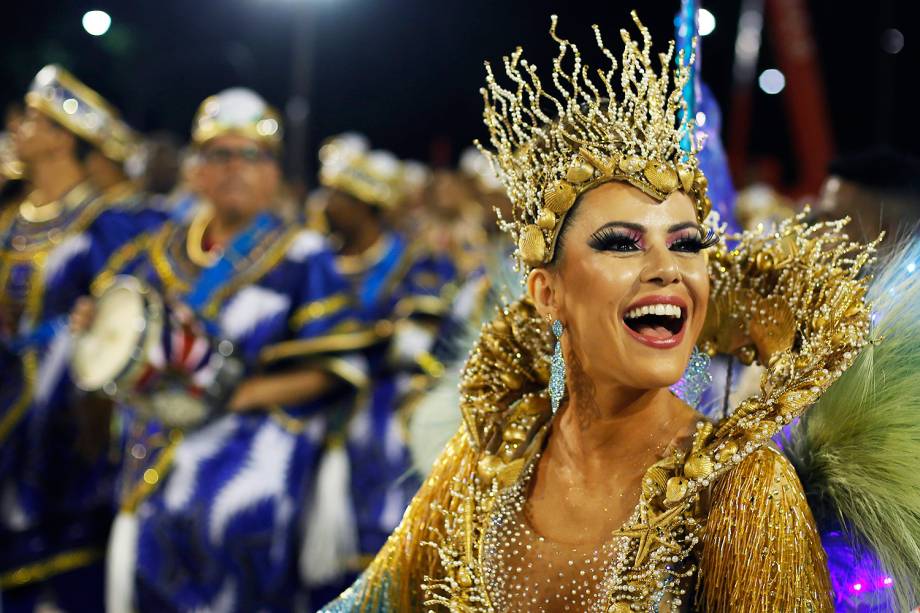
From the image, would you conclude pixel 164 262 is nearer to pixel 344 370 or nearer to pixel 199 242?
pixel 199 242

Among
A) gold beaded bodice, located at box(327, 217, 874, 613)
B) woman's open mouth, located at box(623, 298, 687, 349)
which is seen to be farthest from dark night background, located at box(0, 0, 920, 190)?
woman's open mouth, located at box(623, 298, 687, 349)

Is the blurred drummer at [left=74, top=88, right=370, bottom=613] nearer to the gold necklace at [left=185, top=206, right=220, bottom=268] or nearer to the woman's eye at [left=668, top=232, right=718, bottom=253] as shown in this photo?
the gold necklace at [left=185, top=206, right=220, bottom=268]

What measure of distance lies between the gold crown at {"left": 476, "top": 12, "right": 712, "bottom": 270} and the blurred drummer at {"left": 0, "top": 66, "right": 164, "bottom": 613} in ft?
11.1

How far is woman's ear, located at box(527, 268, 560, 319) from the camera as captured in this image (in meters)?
2.02

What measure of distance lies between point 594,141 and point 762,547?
70cm

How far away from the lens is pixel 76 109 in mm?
5527

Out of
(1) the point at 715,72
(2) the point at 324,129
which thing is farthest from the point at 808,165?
(2) the point at 324,129

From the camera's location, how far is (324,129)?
45.3 feet

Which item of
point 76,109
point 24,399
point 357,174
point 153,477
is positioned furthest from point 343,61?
point 153,477

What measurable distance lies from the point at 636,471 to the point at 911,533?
433 millimetres

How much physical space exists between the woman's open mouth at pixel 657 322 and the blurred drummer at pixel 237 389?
2.54 meters

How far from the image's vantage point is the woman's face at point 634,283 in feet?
6.13

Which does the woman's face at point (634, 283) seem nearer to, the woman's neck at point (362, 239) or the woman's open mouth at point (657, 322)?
the woman's open mouth at point (657, 322)

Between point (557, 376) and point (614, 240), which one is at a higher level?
point (614, 240)
